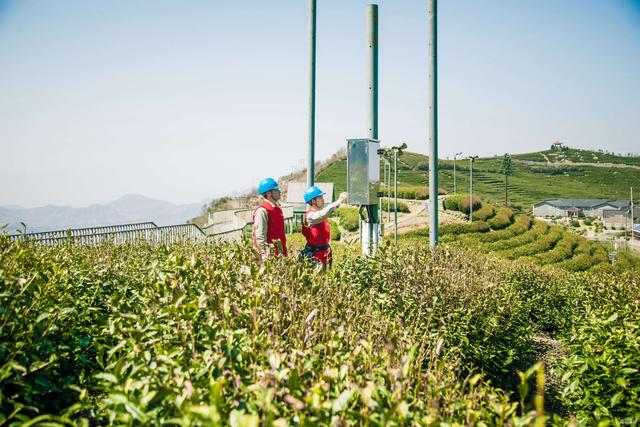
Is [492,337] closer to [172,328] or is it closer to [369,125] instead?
[172,328]

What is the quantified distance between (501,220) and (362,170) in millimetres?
40178

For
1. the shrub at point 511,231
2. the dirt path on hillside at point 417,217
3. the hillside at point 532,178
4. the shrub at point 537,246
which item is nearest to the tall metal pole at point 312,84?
the dirt path on hillside at point 417,217

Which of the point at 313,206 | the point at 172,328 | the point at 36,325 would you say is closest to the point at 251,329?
the point at 172,328

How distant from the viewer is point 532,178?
566ft

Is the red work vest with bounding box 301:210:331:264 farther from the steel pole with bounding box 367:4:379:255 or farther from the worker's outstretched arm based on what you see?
the steel pole with bounding box 367:4:379:255

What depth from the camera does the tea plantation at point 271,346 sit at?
1.94 meters

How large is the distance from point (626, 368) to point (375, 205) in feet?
17.8

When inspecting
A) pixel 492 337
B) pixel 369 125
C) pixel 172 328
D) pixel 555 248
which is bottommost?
pixel 555 248

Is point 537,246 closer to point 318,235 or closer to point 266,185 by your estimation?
point 318,235

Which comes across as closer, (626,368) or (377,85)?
(626,368)

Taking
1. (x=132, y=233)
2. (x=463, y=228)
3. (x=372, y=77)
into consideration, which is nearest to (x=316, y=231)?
(x=372, y=77)

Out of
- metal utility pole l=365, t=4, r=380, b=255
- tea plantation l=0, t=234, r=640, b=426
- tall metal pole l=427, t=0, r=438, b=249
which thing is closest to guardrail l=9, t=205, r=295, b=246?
metal utility pole l=365, t=4, r=380, b=255

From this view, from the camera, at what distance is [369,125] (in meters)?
8.97

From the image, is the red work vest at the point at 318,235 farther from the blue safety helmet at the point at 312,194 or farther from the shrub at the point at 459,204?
the shrub at the point at 459,204
